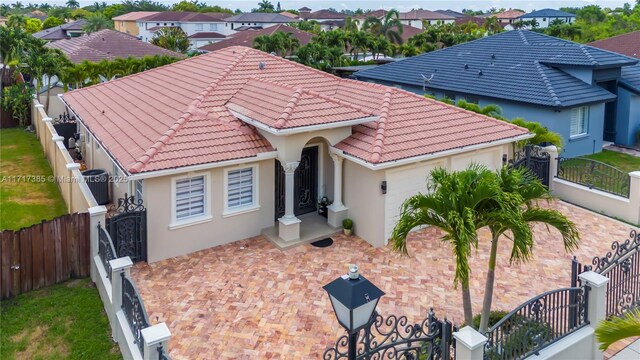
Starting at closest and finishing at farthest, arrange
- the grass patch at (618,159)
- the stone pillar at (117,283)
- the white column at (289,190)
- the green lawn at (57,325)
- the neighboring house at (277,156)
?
the stone pillar at (117,283) < the green lawn at (57,325) < the neighboring house at (277,156) < the white column at (289,190) < the grass patch at (618,159)

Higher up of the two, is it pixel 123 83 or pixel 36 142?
pixel 123 83

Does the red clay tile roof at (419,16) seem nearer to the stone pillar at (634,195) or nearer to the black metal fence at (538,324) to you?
the stone pillar at (634,195)

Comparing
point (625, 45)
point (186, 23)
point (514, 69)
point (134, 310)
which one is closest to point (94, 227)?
point (134, 310)

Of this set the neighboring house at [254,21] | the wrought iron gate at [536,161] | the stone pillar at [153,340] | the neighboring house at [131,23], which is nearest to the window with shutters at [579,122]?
the wrought iron gate at [536,161]

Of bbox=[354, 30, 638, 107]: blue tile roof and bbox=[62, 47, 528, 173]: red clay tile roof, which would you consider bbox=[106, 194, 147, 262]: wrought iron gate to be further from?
bbox=[354, 30, 638, 107]: blue tile roof

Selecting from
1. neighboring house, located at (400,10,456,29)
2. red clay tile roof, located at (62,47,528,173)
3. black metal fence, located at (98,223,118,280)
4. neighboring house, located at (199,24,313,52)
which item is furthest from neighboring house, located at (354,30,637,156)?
neighboring house, located at (400,10,456,29)

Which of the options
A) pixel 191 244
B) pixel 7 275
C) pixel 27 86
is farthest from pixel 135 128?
pixel 27 86

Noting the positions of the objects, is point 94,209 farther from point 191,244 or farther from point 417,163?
point 417,163
